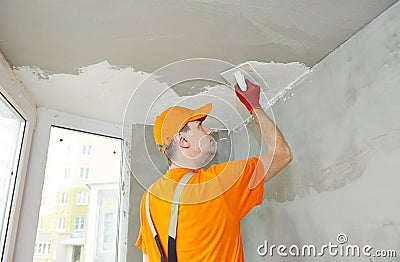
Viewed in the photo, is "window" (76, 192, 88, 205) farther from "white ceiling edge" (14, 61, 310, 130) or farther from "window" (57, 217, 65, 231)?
"white ceiling edge" (14, 61, 310, 130)

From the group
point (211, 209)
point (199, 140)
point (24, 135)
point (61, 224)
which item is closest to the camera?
point (211, 209)

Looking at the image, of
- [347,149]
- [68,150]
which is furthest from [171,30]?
[68,150]

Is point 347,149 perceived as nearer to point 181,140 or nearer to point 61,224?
point 181,140

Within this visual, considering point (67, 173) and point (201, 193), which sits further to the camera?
point (67, 173)

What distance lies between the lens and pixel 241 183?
125cm

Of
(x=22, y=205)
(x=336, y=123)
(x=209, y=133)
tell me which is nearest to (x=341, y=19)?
(x=336, y=123)

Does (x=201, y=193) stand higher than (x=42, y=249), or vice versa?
(x=201, y=193)

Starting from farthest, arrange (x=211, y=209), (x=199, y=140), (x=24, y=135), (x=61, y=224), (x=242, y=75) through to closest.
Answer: (x=61, y=224) < (x=24, y=135) < (x=242, y=75) < (x=199, y=140) < (x=211, y=209)

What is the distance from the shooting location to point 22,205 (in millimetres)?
1684

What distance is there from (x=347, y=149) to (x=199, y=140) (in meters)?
0.59

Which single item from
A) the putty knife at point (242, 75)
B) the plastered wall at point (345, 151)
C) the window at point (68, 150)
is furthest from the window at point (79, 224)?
the putty knife at point (242, 75)

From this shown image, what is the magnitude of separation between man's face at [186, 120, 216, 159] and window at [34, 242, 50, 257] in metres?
1.05

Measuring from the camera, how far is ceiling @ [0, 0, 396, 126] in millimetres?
1148

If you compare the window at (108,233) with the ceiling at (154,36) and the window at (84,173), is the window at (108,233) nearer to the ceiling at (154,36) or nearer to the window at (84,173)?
the window at (84,173)
